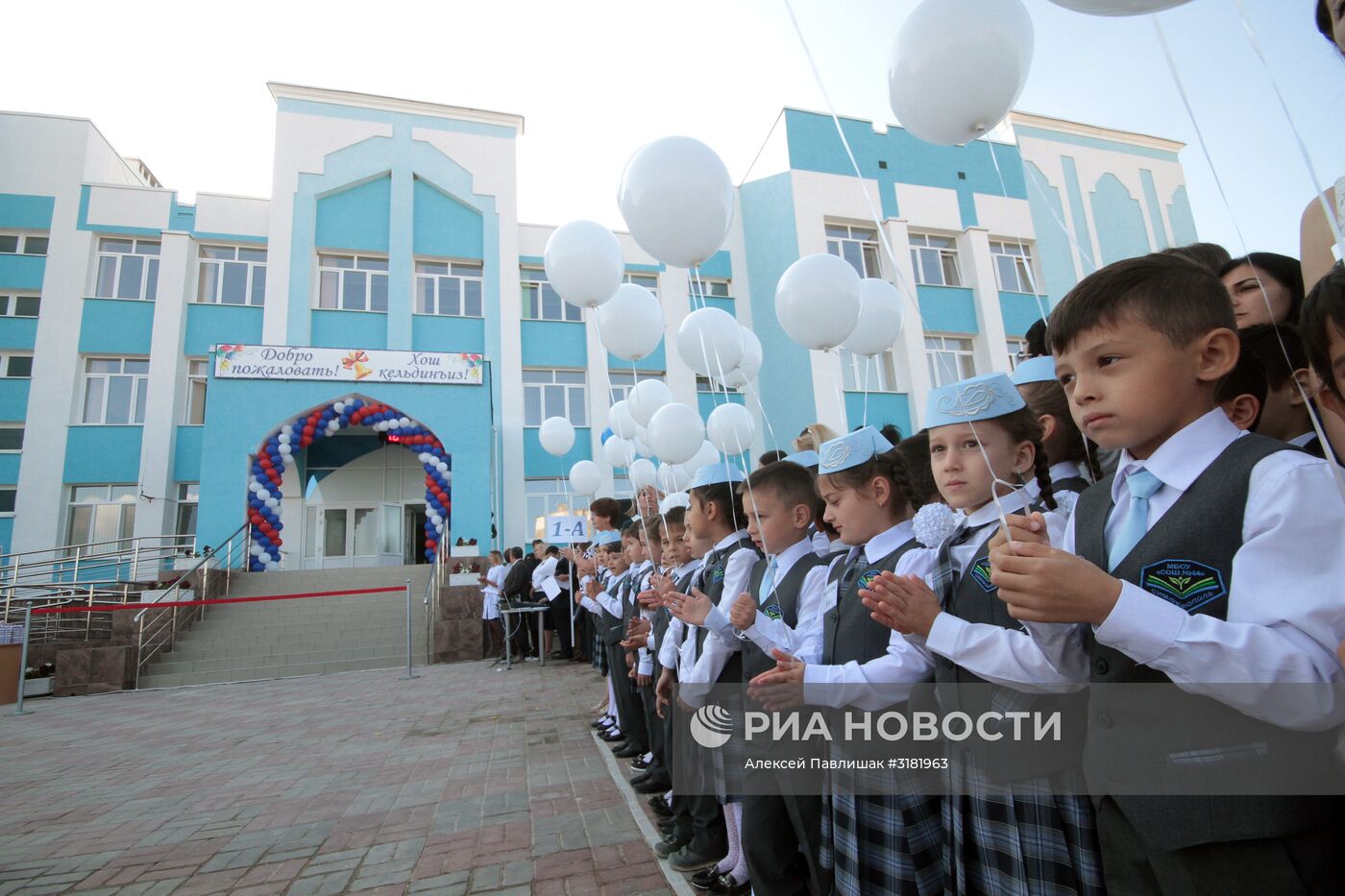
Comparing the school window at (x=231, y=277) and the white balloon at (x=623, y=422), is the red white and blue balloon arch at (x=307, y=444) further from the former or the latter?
the white balloon at (x=623, y=422)

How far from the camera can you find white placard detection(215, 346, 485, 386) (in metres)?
14.9

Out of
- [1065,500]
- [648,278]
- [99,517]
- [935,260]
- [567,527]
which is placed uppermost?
[648,278]

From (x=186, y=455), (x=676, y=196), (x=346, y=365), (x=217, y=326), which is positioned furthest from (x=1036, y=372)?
(x=217, y=326)

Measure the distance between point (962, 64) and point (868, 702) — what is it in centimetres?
300

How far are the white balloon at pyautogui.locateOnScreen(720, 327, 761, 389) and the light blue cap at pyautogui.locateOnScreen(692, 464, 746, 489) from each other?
10.8ft

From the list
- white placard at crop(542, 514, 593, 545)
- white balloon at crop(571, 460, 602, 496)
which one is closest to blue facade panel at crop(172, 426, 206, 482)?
white placard at crop(542, 514, 593, 545)

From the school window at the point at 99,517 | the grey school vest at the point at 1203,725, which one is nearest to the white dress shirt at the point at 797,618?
the grey school vest at the point at 1203,725

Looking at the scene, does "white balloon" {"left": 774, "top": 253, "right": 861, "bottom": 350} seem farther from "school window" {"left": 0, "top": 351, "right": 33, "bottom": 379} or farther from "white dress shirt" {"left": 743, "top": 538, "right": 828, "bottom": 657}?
"school window" {"left": 0, "top": 351, "right": 33, "bottom": 379}

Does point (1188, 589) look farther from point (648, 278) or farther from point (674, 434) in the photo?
point (648, 278)

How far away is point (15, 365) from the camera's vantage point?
17.2m

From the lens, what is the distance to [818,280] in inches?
191

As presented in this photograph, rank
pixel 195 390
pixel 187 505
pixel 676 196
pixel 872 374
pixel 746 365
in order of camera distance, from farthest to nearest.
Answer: pixel 872 374, pixel 195 390, pixel 187 505, pixel 746 365, pixel 676 196

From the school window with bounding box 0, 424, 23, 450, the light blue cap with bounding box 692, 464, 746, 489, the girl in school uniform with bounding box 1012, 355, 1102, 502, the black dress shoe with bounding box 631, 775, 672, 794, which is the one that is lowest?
the black dress shoe with bounding box 631, 775, 672, 794

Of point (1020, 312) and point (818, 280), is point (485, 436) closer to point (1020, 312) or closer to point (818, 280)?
point (818, 280)
